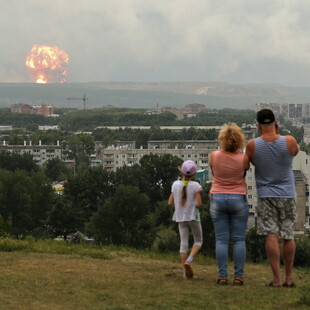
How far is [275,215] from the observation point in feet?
30.8

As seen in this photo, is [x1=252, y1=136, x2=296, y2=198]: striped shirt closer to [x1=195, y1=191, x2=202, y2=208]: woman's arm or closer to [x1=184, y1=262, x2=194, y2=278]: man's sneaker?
[x1=195, y1=191, x2=202, y2=208]: woman's arm

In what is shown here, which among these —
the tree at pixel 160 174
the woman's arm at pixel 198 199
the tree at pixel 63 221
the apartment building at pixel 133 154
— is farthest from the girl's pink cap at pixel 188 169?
the apartment building at pixel 133 154

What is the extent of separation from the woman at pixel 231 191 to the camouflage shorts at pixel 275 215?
172 millimetres

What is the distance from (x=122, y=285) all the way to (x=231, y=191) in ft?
4.28

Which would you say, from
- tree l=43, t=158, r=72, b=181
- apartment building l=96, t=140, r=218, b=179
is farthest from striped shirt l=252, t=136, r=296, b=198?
apartment building l=96, t=140, r=218, b=179

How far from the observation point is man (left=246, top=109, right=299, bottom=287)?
939 cm

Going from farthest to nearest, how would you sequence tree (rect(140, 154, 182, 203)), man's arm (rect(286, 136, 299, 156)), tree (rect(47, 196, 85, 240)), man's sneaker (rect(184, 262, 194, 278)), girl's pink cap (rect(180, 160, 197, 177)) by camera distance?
tree (rect(140, 154, 182, 203)) < tree (rect(47, 196, 85, 240)) < girl's pink cap (rect(180, 160, 197, 177)) < man's sneaker (rect(184, 262, 194, 278)) < man's arm (rect(286, 136, 299, 156))

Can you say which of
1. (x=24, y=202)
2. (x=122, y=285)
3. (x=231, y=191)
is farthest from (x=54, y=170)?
(x=122, y=285)

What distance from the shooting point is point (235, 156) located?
953 cm

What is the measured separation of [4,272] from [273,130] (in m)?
2.87

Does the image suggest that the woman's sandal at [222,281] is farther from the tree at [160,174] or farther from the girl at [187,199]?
the tree at [160,174]

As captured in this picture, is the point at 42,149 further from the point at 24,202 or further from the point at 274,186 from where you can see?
the point at 274,186

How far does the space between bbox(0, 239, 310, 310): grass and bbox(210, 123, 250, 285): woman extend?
30 centimetres

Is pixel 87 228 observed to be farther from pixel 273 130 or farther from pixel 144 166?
pixel 273 130
